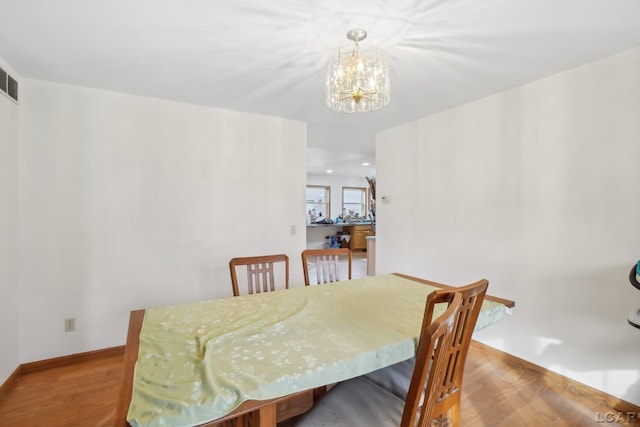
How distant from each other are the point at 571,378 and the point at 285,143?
3.23 meters

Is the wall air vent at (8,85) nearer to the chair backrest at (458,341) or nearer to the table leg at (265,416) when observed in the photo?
the table leg at (265,416)

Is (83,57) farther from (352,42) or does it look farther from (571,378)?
(571,378)

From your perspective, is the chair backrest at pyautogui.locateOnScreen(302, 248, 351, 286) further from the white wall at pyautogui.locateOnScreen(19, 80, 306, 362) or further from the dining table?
the white wall at pyautogui.locateOnScreen(19, 80, 306, 362)

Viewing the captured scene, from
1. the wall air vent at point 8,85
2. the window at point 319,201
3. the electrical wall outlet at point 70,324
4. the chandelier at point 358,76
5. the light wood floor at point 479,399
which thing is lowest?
the light wood floor at point 479,399

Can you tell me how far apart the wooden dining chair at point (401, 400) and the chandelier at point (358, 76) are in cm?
120

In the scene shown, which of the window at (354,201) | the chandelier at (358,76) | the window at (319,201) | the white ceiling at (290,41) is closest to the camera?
the white ceiling at (290,41)

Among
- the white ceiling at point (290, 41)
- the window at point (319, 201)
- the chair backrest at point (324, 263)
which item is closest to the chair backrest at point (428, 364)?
the chair backrest at point (324, 263)

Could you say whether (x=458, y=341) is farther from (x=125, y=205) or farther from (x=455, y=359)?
(x=125, y=205)

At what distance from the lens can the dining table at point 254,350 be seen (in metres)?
Answer: 0.85

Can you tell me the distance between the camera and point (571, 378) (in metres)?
2.16

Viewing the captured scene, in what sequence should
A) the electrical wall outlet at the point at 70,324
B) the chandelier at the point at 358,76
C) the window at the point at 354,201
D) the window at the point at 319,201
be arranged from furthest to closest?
the window at the point at 354,201 → the window at the point at 319,201 → the electrical wall outlet at the point at 70,324 → the chandelier at the point at 358,76

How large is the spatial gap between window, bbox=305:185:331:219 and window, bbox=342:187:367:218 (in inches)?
22.5

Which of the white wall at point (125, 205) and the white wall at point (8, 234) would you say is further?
the white wall at point (125, 205)

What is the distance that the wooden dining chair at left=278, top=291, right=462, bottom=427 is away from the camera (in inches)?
35.4
